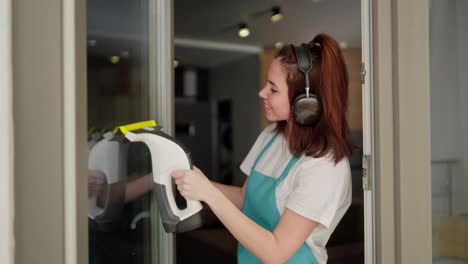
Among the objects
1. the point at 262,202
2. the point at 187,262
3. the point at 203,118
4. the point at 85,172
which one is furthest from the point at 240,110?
the point at 85,172

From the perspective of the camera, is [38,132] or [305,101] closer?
[38,132]

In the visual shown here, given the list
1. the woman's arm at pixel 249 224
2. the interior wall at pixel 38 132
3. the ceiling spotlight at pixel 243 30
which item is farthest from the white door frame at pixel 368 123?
the ceiling spotlight at pixel 243 30

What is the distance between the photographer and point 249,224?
97cm

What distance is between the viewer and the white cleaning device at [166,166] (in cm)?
87

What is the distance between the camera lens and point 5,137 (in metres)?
0.60

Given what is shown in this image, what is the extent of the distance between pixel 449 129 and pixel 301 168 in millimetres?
517

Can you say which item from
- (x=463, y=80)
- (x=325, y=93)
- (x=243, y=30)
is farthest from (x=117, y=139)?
(x=243, y=30)

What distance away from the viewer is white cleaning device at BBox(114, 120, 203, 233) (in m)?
0.87

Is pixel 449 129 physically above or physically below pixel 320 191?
above

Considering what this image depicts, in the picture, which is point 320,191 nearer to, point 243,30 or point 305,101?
point 305,101

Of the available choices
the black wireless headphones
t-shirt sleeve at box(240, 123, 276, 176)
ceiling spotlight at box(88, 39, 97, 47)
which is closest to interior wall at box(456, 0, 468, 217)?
the black wireless headphones

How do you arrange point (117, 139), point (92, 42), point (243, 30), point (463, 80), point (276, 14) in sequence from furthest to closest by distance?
point (243, 30)
point (276, 14)
point (463, 80)
point (117, 139)
point (92, 42)

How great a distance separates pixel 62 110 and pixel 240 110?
5177mm

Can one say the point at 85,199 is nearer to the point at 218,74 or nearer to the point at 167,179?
the point at 167,179
